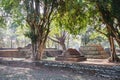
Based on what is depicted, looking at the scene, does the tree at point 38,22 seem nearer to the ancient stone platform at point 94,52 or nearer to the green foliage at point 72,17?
the green foliage at point 72,17

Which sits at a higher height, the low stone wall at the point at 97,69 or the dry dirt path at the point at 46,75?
the low stone wall at the point at 97,69

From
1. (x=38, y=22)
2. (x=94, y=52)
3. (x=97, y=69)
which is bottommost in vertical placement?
(x=97, y=69)

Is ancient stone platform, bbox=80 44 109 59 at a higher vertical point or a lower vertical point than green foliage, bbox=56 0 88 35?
lower

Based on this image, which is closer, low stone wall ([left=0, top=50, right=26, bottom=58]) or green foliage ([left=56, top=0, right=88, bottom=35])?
green foliage ([left=56, top=0, right=88, bottom=35])

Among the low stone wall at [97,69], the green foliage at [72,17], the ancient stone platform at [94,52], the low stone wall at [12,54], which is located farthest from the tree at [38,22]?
the low stone wall at [12,54]

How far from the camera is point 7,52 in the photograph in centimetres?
2392

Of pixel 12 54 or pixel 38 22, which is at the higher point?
pixel 38 22

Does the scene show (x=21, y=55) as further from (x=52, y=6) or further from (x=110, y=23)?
(x=110, y=23)

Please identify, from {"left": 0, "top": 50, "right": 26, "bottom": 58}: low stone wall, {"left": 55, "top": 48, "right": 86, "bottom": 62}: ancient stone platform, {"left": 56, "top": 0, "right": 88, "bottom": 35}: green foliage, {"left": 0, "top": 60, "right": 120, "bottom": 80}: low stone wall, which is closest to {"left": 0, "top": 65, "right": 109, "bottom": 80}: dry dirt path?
{"left": 0, "top": 60, "right": 120, "bottom": 80}: low stone wall

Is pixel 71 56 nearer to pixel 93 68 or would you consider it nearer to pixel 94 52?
pixel 93 68

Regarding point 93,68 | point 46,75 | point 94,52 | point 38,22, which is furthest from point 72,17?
point 94,52

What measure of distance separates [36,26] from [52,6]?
1.92 metres

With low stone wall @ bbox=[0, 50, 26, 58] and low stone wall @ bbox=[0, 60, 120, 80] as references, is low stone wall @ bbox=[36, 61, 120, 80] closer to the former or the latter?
low stone wall @ bbox=[0, 60, 120, 80]

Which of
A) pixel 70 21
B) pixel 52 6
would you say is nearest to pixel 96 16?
pixel 70 21
